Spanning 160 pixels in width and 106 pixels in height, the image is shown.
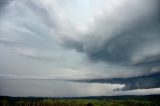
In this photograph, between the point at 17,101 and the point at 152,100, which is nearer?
the point at 17,101

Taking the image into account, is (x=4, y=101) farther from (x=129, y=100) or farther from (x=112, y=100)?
(x=129, y=100)

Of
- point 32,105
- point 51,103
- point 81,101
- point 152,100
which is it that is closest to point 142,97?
point 152,100

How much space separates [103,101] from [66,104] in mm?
4791

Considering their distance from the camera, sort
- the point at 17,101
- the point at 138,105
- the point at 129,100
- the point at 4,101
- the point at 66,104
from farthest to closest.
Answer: the point at 129,100
the point at 138,105
the point at 66,104
the point at 17,101
the point at 4,101

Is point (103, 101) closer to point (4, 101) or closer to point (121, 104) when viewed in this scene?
point (121, 104)

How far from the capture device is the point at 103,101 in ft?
98.4

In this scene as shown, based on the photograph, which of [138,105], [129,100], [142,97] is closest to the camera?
[138,105]

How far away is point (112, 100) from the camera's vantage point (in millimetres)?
30062

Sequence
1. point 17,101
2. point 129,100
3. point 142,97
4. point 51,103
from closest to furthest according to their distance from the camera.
Result: point 17,101, point 51,103, point 129,100, point 142,97

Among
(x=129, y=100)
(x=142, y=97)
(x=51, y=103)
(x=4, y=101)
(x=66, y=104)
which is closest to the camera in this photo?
(x=4, y=101)

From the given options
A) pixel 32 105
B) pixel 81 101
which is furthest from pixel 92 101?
pixel 32 105

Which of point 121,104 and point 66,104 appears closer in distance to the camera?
point 66,104

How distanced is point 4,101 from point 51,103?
19.2ft

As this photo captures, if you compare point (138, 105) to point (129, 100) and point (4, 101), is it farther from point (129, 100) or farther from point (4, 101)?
point (4, 101)
